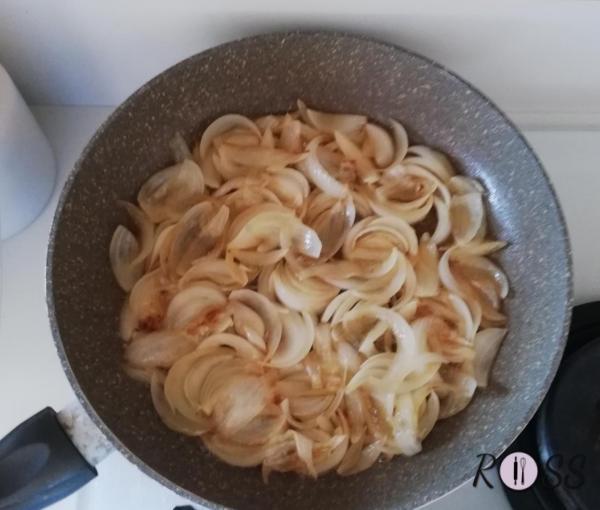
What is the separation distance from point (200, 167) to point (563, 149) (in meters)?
0.43

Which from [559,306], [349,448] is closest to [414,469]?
[349,448]

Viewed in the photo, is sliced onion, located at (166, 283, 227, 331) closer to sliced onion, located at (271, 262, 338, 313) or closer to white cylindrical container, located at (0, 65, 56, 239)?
sliced onion, located at (271, 262, 338, 313)

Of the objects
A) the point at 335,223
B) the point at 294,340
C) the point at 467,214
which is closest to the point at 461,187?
the point at 467,214

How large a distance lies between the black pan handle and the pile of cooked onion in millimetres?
107

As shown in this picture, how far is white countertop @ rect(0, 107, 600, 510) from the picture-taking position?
80cm

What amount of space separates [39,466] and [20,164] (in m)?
0.30

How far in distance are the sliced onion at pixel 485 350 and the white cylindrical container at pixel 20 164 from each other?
19.3 inches

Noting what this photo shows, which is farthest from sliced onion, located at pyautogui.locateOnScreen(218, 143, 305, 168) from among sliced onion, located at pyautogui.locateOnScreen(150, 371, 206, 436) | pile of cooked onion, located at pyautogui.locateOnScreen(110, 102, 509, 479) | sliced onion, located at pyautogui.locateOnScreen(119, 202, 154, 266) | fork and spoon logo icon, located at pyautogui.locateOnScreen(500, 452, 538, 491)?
fork and spoon logo icon, located at pyautogui.locateOnScreen(500, 452, 538, 491)

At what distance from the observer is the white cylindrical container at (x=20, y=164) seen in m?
0.74

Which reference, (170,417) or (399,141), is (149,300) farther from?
(399,141)

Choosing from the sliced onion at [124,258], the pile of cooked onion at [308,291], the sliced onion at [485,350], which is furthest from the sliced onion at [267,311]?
the sliced onion at [485,350]

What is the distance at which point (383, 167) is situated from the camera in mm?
831

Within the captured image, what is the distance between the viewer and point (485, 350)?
79 centimetres

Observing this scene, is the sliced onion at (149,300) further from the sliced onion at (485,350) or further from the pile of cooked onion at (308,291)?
the sliced onion at (485,350)
